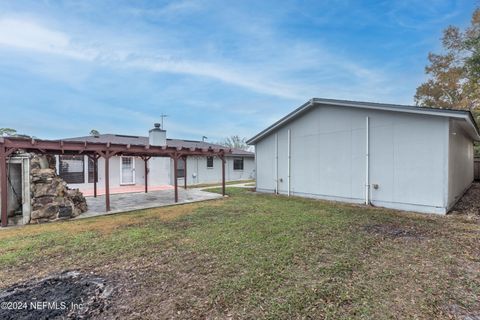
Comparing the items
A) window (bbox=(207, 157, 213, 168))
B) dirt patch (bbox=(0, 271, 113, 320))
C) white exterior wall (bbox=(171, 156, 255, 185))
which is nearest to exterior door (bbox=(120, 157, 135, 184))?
white exterior wall (bbox=(171, 156, 255, 185))

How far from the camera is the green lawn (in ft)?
8.69

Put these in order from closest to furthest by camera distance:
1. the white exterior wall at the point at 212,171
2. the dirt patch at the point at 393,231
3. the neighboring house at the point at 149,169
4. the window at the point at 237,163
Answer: the dirt patch at the point at 393,231 < the neighboring house at the point at 149,169 < the white exterior wall at the point at 212,171 < the window at the point at 237,163

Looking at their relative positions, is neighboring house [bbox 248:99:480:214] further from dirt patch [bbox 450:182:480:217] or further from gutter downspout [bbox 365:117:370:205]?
dirt patch [bbox 450:182:480:217]

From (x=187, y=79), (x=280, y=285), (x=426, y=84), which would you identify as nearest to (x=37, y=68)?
(x=187, y=79)

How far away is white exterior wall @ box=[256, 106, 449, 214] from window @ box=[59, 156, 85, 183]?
1095 cm

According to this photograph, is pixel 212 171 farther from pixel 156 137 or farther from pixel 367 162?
pixel 367 162

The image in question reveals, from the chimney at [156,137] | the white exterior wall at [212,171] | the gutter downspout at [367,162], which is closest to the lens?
the gutter downspout at [367,162]

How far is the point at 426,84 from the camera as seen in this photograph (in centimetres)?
1939

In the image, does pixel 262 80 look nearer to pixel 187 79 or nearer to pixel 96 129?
pixel 187 79

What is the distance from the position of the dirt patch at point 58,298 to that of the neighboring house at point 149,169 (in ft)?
35.4

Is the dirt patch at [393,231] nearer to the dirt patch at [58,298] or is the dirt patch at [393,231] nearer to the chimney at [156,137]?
the dirt patch at [58,298]

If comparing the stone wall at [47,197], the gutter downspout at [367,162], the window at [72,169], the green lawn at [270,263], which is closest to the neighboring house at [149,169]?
the window at [72,169]

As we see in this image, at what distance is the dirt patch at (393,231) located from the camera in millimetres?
5144

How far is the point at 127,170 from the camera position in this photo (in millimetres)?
15492
